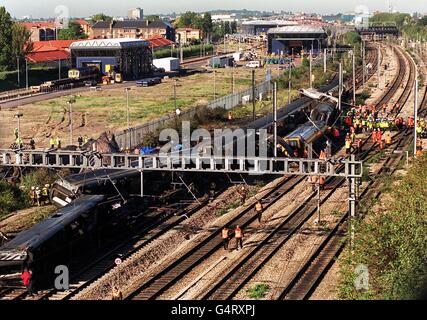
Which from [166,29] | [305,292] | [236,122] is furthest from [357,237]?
[166,29]

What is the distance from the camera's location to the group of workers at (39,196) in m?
28.0

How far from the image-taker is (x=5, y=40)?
8250 cm

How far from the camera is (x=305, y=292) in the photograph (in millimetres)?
18078

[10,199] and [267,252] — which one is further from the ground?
[10,199]

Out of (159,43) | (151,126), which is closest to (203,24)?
(159,43)

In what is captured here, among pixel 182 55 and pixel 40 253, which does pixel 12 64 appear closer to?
pixel 182 55

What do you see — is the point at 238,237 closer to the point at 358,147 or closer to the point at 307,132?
the point at 307,132

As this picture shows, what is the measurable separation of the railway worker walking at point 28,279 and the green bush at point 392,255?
25.6 feet

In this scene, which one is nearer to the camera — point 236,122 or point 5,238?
point 5,238

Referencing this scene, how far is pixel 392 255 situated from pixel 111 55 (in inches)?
2783

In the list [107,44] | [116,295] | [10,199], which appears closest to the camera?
[116,295]

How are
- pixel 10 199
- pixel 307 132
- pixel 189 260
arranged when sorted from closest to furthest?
pixel 189 260, pixel 10 199, pixel 307 132

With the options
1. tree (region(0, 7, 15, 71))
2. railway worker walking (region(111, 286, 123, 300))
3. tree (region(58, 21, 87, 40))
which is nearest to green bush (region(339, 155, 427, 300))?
railway worker walking (region(111, 286, 123, 300))
